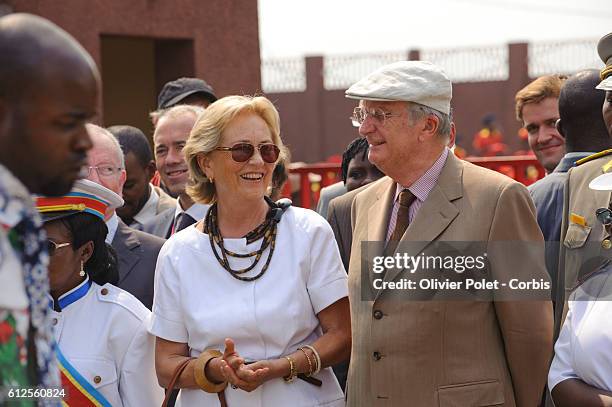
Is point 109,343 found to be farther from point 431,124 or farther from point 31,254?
point 31,254

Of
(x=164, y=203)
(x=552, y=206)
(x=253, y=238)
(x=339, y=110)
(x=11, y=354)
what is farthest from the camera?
(x=339, y=110)

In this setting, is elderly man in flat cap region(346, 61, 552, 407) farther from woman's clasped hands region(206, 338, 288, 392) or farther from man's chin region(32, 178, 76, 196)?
man's chin region(32, 178, 76, 196)

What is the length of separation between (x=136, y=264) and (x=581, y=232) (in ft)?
6.70

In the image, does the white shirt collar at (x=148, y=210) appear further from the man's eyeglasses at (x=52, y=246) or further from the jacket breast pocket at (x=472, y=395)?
the jacket breast pocket at (x=472, y=395)

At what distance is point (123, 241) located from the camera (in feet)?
15.1

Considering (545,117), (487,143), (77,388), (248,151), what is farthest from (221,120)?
(487,143)

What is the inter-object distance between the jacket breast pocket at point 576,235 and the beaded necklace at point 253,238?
1.14 metres

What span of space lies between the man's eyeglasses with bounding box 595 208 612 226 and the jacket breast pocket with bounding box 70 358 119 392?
190cm

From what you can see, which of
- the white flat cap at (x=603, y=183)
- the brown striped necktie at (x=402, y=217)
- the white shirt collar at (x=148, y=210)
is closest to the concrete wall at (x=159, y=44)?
the white shirt collar at (x=148, y=210)

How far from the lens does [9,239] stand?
173cm

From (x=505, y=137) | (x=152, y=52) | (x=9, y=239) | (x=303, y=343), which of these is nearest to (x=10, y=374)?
(x=9, y=239)

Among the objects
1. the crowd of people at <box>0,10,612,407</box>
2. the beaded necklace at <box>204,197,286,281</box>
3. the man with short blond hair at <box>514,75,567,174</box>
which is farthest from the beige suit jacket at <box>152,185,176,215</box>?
the man with short blond hair at <box>514,75,567,174</box>

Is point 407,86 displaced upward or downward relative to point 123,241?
upward

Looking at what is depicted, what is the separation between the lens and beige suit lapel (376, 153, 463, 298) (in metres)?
3.66
